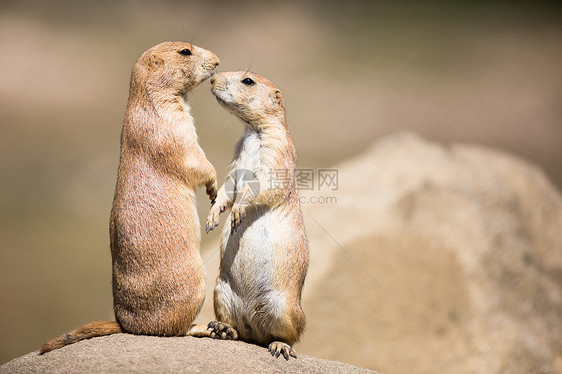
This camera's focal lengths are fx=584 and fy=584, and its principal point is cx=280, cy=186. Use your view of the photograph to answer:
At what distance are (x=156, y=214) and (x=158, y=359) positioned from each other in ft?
3.37

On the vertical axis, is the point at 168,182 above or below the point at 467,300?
above

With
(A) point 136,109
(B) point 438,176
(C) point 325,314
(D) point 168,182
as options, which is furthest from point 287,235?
(B) point 438,176

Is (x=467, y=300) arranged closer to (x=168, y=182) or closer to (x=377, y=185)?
(x=377, y=185)

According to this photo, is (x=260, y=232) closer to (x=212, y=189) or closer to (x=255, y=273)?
(x=255, y=273)

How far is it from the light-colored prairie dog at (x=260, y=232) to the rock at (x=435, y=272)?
110 inches

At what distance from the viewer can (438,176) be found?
321 inches

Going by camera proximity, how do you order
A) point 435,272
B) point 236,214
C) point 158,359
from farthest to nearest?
point 435,272, point 236,214, point 158,359

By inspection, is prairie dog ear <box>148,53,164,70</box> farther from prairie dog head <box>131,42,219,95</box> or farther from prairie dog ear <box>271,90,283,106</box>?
prairie dog ear <box>271,90,283,106</box>

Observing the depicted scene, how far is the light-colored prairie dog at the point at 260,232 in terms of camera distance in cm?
446

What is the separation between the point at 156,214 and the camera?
4281mm

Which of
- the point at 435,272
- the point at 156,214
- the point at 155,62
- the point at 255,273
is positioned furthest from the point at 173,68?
the point at 435,272

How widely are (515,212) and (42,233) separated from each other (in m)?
6.69

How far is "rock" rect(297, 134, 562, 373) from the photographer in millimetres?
7172

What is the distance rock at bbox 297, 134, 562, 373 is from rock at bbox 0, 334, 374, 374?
2.81 m
